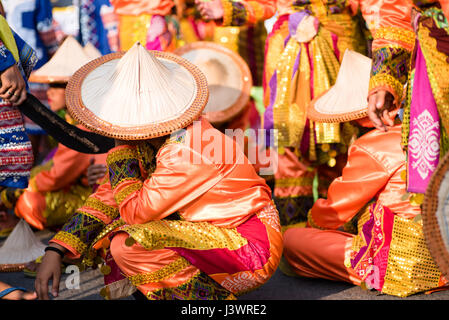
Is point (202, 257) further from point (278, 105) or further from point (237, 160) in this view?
point (278, 105)

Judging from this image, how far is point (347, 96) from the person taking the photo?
2.71 metres

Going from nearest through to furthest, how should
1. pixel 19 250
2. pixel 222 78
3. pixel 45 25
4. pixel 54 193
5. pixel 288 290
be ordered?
pixel 288 290 → pixel 19 250 → pixel 54 193 → pixel 222 78 → pixel 45 25

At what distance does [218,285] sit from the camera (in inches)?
83.3

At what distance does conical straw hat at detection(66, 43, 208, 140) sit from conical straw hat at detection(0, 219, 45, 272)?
1.22 metres

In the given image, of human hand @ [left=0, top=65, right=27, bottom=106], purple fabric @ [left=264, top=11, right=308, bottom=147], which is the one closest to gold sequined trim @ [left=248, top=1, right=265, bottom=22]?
purple fabric @ [left=264, top=11, right=308, bottom=147]

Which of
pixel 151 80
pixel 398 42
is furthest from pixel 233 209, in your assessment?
pixel 398 42

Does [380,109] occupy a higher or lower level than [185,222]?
higher

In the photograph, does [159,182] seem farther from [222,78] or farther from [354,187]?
[222,78]

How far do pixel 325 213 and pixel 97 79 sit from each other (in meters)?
1.18

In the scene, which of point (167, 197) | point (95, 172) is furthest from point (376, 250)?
point (95, 172)

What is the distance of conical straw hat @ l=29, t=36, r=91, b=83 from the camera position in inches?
135

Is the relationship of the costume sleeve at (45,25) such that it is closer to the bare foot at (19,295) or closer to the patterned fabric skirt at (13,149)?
the patterned fabric skirt at (13,149)

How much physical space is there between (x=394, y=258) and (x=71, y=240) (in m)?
1.27

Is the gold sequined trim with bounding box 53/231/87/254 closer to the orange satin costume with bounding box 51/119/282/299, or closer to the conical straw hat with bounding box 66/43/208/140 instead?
the orange satin costume with bounding box 51/119/282/299
